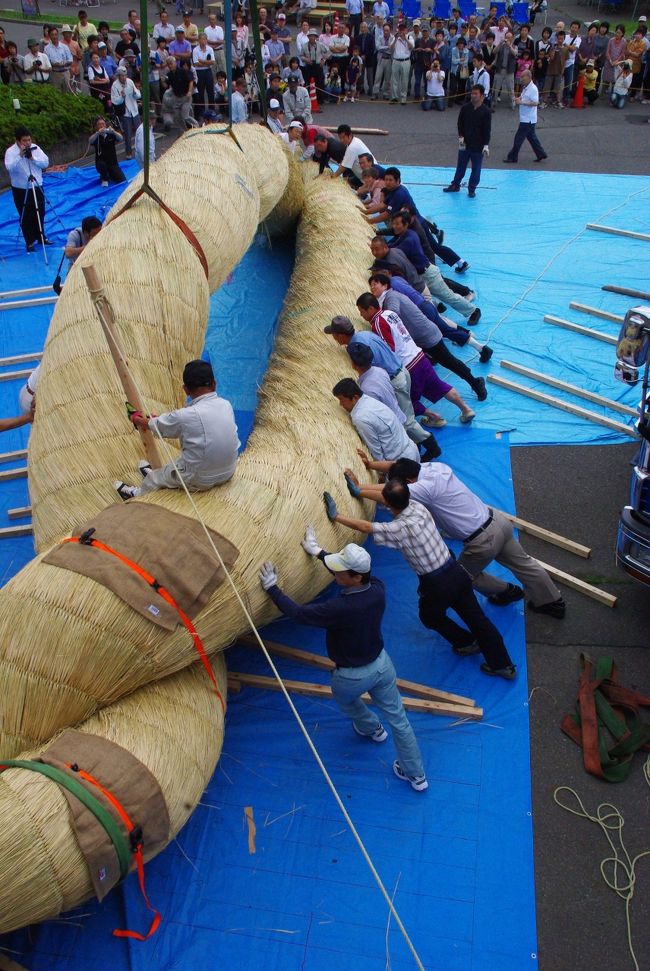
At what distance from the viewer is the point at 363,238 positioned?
357 inches

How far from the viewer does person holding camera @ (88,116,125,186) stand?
1273 cm

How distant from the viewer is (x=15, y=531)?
6336mm

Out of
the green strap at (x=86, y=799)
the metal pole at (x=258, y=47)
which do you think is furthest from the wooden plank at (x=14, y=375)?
the green strap at (x=86, y=799)

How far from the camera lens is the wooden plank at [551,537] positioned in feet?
20.2

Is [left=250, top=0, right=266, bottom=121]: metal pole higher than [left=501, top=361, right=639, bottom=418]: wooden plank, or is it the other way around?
[left=250, top=0, right=266, bottom=121]: metal pole

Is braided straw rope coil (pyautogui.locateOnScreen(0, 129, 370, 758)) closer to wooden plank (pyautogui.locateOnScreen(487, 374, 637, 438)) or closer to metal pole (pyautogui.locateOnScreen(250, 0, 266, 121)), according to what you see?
metal pole (pyautogui.locateOnScreen(250, 0, 266, 121))

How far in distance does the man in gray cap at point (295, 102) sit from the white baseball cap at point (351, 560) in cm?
1297

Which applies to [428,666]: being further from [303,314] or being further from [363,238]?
[363,238]

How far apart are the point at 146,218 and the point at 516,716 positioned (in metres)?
4.35

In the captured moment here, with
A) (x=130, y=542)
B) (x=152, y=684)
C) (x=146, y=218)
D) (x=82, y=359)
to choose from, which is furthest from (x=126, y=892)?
(x=146, y=218)

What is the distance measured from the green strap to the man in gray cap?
14061mm

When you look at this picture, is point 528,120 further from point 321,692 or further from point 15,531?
point 321,692

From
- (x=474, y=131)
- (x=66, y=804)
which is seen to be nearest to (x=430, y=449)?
(x=66, y=804)

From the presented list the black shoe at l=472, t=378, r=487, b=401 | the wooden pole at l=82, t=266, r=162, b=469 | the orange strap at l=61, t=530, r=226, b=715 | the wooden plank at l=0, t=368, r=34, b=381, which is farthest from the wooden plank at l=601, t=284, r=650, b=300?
the orange strap at l=61, t=530, r=226, b=715
